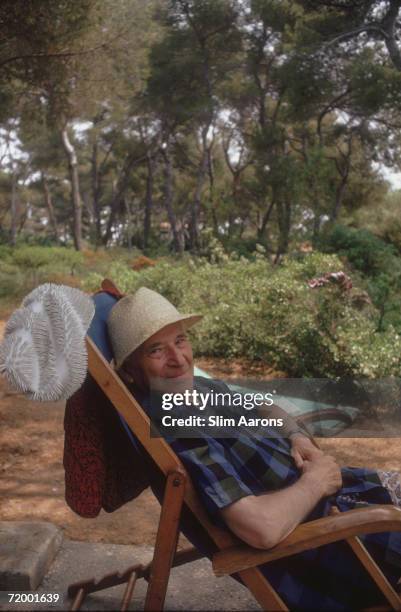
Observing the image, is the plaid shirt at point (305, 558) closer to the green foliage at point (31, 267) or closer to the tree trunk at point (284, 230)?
the green foliage at point (31, 267)

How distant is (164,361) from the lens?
161 centimetres

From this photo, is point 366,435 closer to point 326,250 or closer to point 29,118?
point 326,250

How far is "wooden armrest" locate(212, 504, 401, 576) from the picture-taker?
1384mm

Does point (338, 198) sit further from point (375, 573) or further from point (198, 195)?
point (375, 573)

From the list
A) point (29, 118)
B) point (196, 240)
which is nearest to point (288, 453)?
point (29, 118)

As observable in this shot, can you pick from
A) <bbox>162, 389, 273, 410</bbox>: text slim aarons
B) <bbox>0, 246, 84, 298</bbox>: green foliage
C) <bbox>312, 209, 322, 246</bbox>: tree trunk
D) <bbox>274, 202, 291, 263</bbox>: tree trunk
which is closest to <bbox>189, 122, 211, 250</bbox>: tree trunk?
<bbox>274, 202, 291, 263</bbox>: tree trunk

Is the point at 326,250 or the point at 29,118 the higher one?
the point at 29,118

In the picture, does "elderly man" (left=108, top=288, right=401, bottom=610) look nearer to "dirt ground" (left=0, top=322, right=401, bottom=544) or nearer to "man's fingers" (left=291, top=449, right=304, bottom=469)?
"man's fingers" (left=291, top=449, right=304, bottom=469)

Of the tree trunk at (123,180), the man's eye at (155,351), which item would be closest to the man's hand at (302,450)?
the man's eye at (155,351)

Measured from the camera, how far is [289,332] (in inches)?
219

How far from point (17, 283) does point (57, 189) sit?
30.1 m

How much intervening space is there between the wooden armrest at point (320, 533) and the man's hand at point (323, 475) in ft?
0.39

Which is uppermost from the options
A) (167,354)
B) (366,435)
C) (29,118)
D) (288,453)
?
(29,118)

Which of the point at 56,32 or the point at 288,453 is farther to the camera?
the point at 56,32
